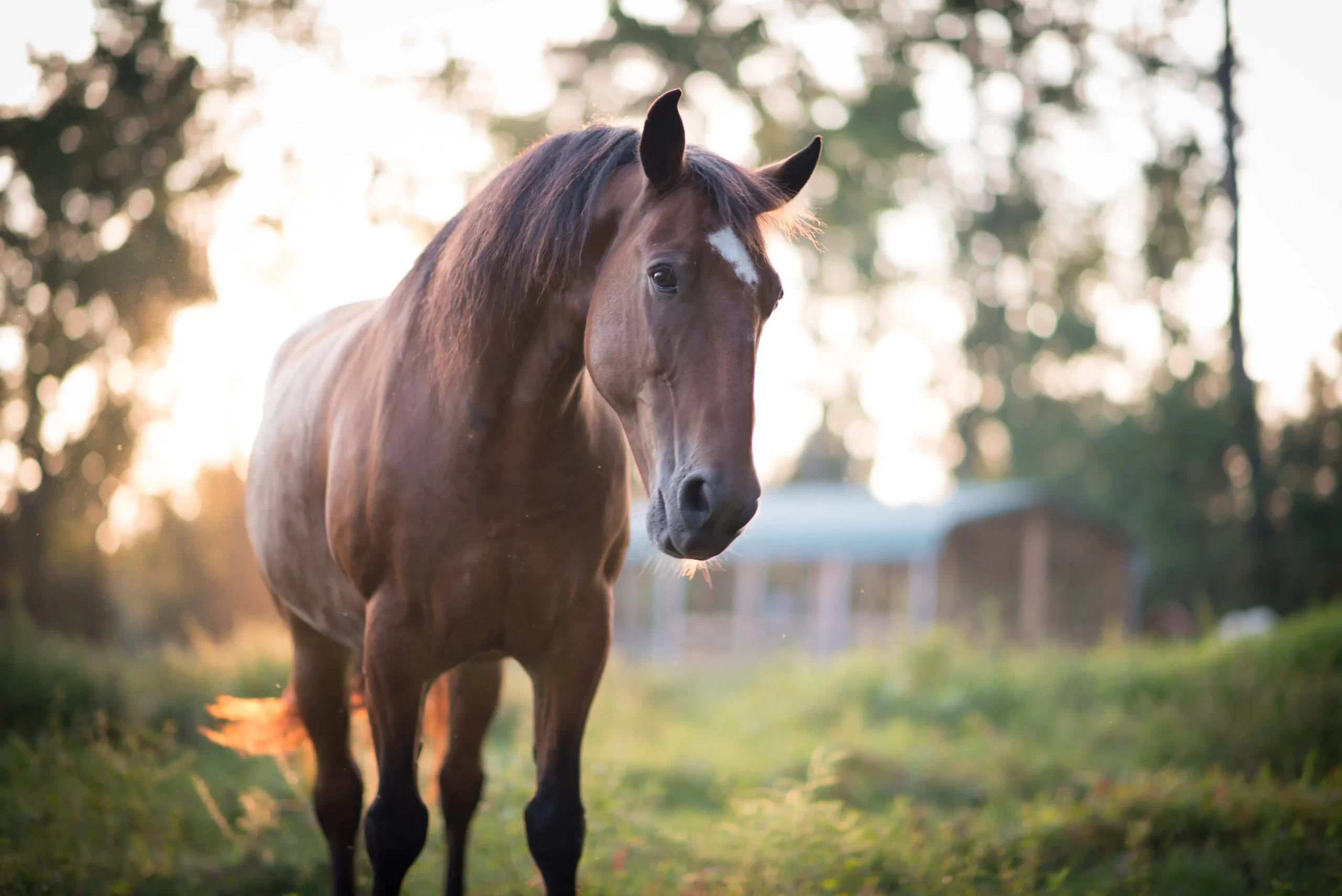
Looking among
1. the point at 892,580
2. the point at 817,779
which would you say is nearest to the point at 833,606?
the point at 892,580

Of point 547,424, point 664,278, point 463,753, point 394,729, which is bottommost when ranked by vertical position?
point 463,753

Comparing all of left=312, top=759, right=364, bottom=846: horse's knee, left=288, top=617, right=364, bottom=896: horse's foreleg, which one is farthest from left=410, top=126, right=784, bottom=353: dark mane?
left=312, top=759, right=364, bottom=846: horse's knee

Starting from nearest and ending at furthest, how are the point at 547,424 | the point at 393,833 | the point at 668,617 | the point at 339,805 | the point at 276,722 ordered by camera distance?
1. the point at 547,424
2. the point at 393,833
3. the point at 339,805
4. the point at 276,722
5. the point at 668,617

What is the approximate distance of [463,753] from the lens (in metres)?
3.68

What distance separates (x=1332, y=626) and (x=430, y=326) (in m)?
8.97

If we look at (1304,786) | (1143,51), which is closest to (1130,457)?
(1143,51)

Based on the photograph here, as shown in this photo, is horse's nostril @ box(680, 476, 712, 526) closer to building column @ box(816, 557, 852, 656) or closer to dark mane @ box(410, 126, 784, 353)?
dark mane @ box(410, 126, 784, 353)

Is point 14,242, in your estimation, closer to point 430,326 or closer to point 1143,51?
point 430,326

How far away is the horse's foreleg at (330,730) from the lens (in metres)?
3.77

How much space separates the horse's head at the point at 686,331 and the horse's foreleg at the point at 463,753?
1.65 meters

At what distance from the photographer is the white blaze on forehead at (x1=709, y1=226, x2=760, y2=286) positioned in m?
2.27

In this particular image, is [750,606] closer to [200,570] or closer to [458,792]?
[200,570]

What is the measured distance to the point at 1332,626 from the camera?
8836mm

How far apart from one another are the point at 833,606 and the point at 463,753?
18.0 meters
